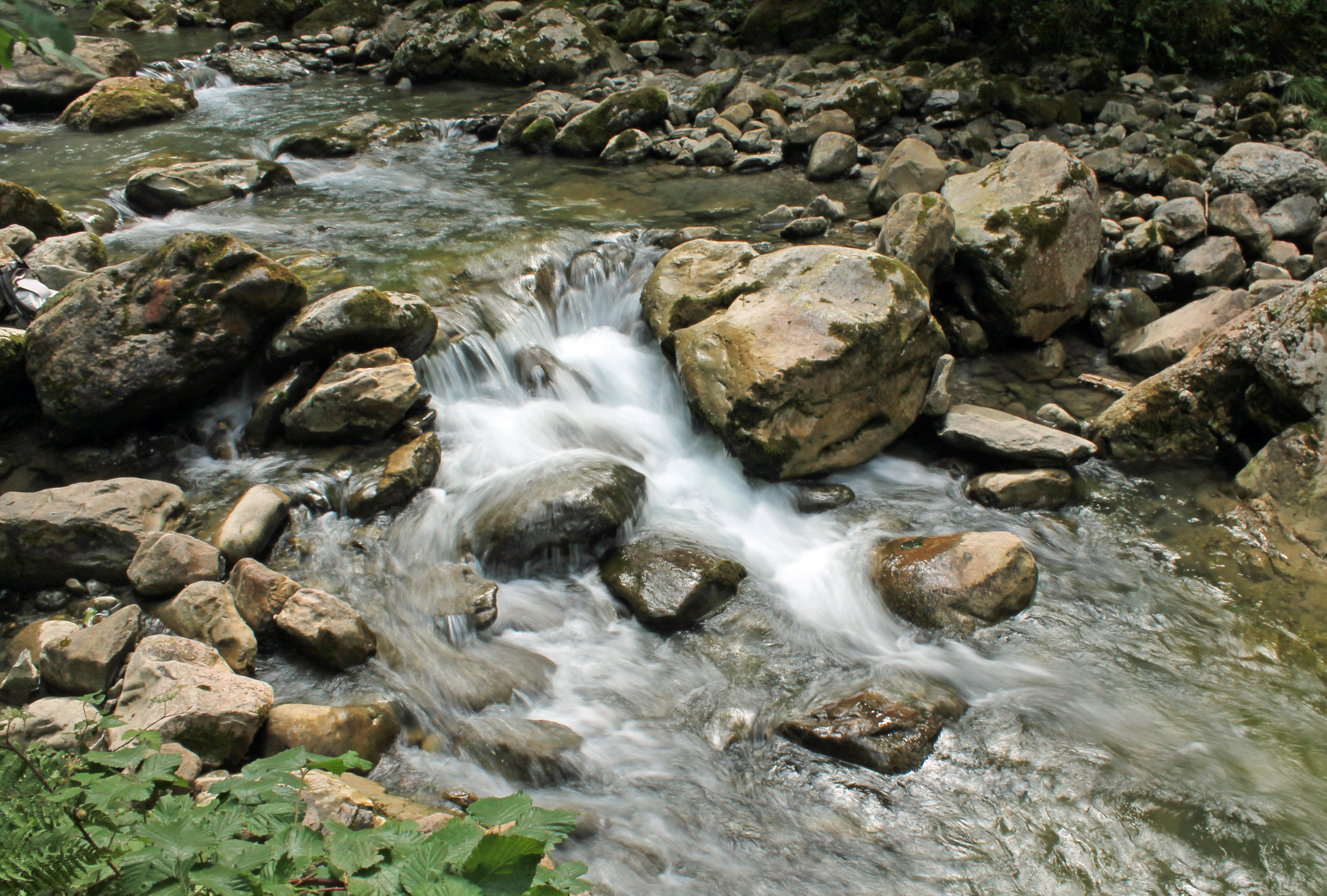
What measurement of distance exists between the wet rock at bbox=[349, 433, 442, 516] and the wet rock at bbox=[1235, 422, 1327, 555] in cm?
532

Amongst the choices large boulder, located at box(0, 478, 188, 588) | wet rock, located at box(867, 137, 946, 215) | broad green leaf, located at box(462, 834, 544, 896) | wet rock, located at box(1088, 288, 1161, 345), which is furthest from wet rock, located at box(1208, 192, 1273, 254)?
large boulder, located at box(0, 478, 188, 588)

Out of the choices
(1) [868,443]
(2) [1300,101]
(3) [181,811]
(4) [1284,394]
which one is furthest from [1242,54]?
(3) [181,811]

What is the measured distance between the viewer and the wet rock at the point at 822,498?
5.63 m

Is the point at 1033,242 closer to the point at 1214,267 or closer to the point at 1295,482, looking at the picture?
the point at 1214,267

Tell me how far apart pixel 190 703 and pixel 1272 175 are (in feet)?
33.7

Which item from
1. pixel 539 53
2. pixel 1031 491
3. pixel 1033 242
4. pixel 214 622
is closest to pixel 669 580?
pixel 214 622

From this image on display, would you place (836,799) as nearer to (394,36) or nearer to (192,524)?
(192,524)

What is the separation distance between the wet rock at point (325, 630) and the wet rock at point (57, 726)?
0.93 m

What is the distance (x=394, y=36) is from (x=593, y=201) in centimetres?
960

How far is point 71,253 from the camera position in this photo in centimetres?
634

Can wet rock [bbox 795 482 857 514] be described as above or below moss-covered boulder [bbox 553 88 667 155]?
below

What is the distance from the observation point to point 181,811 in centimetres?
205

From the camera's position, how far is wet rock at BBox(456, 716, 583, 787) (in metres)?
3.60

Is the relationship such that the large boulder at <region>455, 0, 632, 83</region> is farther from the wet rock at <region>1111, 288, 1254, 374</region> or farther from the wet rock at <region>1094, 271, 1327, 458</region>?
the wet rock at <region>1094, 271, 1327, 458</region>
